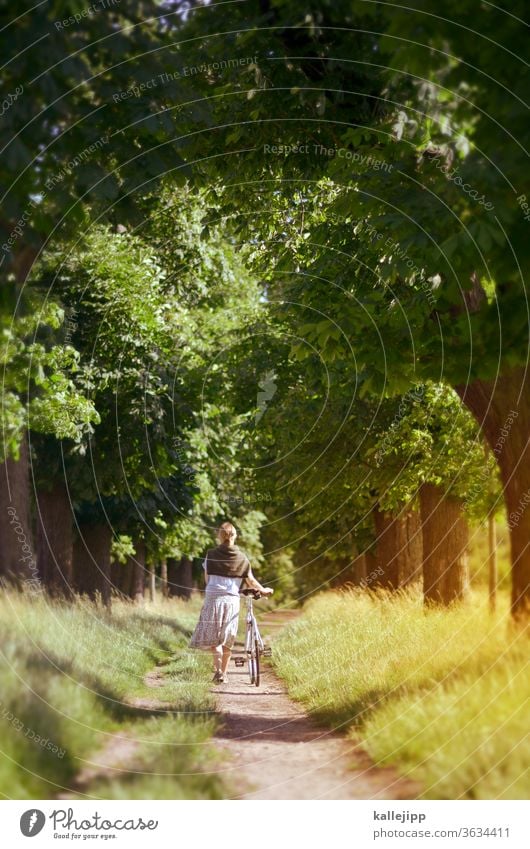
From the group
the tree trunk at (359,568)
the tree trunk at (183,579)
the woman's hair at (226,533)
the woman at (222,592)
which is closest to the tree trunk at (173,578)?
the tree trunk at (183,579)

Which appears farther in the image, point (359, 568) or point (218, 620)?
point (359, 568)

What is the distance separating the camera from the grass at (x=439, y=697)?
7.46 meters

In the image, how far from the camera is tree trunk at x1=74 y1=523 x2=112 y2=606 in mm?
20984

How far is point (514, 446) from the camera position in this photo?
390 inches

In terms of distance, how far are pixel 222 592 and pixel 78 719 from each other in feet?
13.2

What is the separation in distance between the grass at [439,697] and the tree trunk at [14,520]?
3526 millimetres

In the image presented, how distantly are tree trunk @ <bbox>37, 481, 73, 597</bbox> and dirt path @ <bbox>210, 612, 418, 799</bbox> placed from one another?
7617 mm

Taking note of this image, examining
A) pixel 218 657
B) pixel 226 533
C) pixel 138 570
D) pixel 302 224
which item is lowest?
pixel 218 657

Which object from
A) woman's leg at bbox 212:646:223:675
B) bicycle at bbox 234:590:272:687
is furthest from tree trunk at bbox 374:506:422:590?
woman's leg at bbox 212:646:223:675

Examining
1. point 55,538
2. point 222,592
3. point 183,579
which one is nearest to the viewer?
point 222,592

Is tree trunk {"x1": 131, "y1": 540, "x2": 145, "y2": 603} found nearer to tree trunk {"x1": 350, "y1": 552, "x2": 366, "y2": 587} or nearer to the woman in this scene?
tree trunk {"x1": 350, "y1": 552, "x2": 366, "y2": 587}

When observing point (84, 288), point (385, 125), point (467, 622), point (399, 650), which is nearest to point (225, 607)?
Result: point (399, 650)

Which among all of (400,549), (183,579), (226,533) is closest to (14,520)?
(226,533)

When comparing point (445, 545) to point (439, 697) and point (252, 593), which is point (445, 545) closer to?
point (252, 593)
